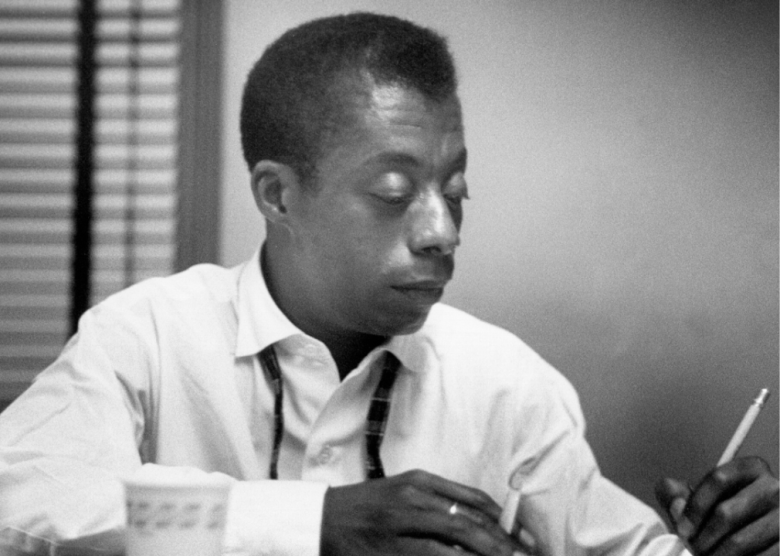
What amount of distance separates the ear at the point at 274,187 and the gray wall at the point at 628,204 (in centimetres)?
19

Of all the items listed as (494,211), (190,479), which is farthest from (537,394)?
(190,479)

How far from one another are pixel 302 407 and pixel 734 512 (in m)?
0.51

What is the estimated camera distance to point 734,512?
3.49 ft

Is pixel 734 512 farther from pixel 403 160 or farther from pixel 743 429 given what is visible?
pixel 403 160

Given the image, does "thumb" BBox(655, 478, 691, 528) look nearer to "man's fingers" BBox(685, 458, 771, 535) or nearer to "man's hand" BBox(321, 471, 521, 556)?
"man's fingers" BBox(685, 458, 771, 535)

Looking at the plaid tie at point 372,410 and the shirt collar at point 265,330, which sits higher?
the shirt collar at point 265,330

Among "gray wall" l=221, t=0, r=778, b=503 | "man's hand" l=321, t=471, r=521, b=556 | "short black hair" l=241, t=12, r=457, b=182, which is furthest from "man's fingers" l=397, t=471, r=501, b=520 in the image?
"gray wall" l=221, t=0, r=778, b=503

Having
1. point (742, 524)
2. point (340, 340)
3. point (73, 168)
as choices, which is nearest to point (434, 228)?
point (340, 340)

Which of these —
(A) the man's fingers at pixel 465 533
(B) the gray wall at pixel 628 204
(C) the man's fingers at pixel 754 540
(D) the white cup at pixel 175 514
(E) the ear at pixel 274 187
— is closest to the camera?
(D) the white cup at pixel 175 514

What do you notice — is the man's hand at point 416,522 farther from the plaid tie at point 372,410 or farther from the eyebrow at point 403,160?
the eyebrow at point 403,160

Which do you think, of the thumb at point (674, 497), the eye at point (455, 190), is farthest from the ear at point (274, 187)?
the thumb at point (674, 497)

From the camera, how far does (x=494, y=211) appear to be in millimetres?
1483

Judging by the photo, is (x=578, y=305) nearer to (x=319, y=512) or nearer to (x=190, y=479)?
(x=319, y=512)

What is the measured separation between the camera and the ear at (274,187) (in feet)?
4.19
